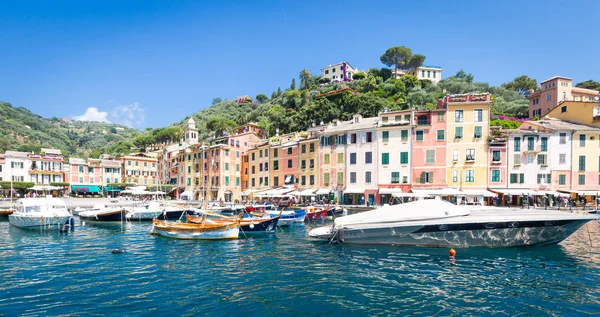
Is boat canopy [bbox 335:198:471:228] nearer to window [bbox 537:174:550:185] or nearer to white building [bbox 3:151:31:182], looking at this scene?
window [bbox 537:174:550:185]

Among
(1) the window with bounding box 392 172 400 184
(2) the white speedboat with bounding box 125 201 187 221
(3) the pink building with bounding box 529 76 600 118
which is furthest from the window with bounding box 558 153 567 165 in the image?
(2) the white speedboat with bounding box 125 201 187 221

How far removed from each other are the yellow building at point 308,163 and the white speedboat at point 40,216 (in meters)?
35.9

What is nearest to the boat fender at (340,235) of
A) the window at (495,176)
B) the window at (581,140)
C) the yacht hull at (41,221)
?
the yacht hull at (41,221)

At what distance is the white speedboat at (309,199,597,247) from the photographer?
2241 cm

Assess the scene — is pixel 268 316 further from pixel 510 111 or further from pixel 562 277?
pixel 510 111

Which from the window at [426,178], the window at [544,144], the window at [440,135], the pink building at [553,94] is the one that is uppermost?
the pink building at [553,94]

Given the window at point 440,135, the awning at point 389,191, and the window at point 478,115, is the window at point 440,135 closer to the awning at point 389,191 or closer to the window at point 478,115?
the window at point 478,115

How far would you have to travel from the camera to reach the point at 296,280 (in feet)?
53.8

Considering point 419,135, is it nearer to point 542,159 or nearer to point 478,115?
point 478,115

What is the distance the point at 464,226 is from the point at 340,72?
138m

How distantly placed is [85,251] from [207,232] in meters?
8.29

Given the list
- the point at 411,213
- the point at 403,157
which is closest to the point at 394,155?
the point at 403,157

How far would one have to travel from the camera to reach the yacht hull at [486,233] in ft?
73.7

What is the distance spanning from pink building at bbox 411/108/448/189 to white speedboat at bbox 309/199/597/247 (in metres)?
27.9
